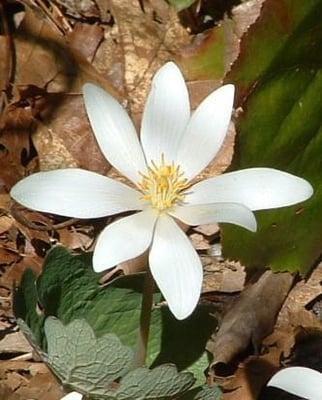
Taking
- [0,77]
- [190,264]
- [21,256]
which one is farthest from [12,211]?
[190,264]

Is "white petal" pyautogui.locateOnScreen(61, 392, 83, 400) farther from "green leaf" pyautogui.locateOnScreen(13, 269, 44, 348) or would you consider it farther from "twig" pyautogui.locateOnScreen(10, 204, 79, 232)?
"twig" pyautogui.locateOnScreen(10, 204, 79, 232)

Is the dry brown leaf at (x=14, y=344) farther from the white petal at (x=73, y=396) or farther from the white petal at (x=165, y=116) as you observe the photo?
the white petal at (x=165, y=116)

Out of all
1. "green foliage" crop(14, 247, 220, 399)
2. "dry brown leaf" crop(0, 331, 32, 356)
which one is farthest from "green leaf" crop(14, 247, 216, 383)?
"dry brown leaf" crop(0, 331, 32, 356)


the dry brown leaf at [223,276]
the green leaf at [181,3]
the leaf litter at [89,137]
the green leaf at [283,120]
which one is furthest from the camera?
the green leaf at [181,3]

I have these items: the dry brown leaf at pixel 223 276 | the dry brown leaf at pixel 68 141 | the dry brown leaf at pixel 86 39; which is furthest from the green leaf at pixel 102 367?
the dry brown leaf at pixel 86 39

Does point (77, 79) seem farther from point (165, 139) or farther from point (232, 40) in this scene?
point (165, 139)

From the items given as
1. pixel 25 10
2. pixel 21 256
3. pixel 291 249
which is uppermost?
pixel 25 10

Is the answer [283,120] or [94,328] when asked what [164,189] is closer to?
[94,328]
